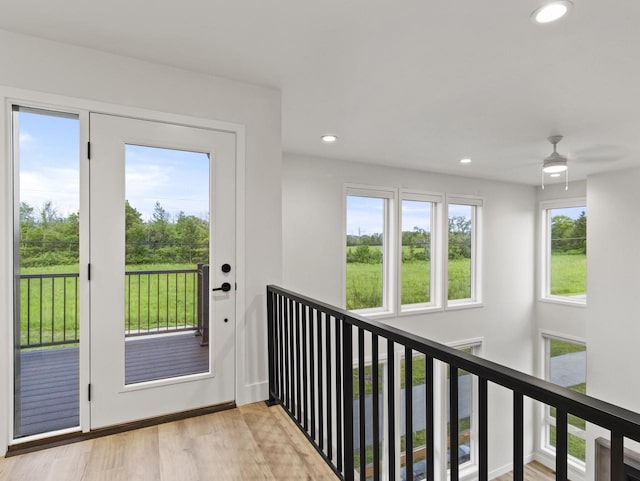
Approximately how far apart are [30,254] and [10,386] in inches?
27.2

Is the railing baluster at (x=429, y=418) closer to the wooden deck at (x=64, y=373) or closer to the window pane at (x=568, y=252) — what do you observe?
the wooden deck at (x=64, y=373)

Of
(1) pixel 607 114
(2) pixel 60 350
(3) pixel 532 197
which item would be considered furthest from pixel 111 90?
(3) pixel 532 197

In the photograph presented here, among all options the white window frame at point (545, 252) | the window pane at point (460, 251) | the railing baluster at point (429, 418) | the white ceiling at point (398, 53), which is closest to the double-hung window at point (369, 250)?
the window pane at point (460, 251)

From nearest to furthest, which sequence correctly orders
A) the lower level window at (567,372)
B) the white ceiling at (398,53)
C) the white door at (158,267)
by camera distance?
the white ceiling at (398,53) < the white door at (158,267) < the lower level window at (567,372)

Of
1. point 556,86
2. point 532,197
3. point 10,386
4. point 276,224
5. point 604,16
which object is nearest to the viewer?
point 604,16

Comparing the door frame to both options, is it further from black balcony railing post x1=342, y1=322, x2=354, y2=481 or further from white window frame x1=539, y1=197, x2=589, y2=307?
white window frame x1=539, y1=197, x2=589, y2=307

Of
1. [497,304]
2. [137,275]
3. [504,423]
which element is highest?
[137,275]

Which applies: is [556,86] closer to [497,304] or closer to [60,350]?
[60,350]

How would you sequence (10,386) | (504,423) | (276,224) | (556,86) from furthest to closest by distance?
(504,423) < (276,224) < (556,86) < (10,386)

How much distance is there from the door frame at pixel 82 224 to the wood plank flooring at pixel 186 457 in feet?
0.60

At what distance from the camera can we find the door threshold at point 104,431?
196 centimetres

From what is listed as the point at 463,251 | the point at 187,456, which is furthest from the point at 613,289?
the point at 187,456

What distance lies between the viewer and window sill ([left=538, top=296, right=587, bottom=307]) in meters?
5.86

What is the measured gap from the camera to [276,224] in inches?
104
